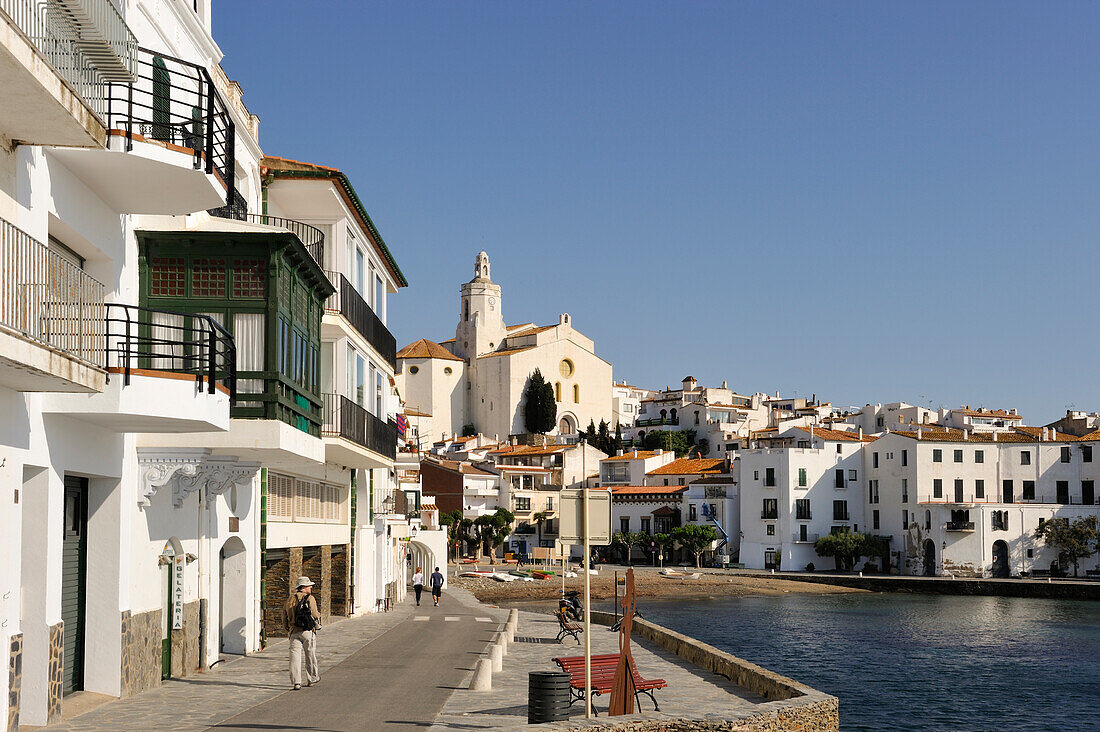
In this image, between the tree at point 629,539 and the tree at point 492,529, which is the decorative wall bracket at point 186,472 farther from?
the tree at point 629,539

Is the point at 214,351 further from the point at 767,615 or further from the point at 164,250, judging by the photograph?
the point at 767,615

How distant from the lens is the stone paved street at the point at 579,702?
1623cm

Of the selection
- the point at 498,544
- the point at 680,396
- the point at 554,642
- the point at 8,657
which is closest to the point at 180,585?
the point at 8,657

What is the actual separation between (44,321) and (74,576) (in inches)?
187

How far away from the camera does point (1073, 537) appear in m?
91.5

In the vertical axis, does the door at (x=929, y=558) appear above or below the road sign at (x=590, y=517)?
below

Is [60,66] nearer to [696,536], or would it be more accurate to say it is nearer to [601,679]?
[601,679]

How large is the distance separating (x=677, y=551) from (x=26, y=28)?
98513 mm

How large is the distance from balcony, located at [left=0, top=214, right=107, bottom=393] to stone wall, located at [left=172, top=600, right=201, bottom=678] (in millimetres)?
7021

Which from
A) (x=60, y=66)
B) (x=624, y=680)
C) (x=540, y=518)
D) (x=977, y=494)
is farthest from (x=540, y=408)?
(x=60, y=66)

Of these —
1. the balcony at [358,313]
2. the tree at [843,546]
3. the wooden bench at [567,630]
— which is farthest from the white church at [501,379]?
the wooden bench at [567,630]

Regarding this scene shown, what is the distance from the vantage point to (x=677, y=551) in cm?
10644

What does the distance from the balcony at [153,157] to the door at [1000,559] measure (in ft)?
285

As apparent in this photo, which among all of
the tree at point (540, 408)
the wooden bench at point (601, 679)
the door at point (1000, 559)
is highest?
the tree at point (540, 408)
